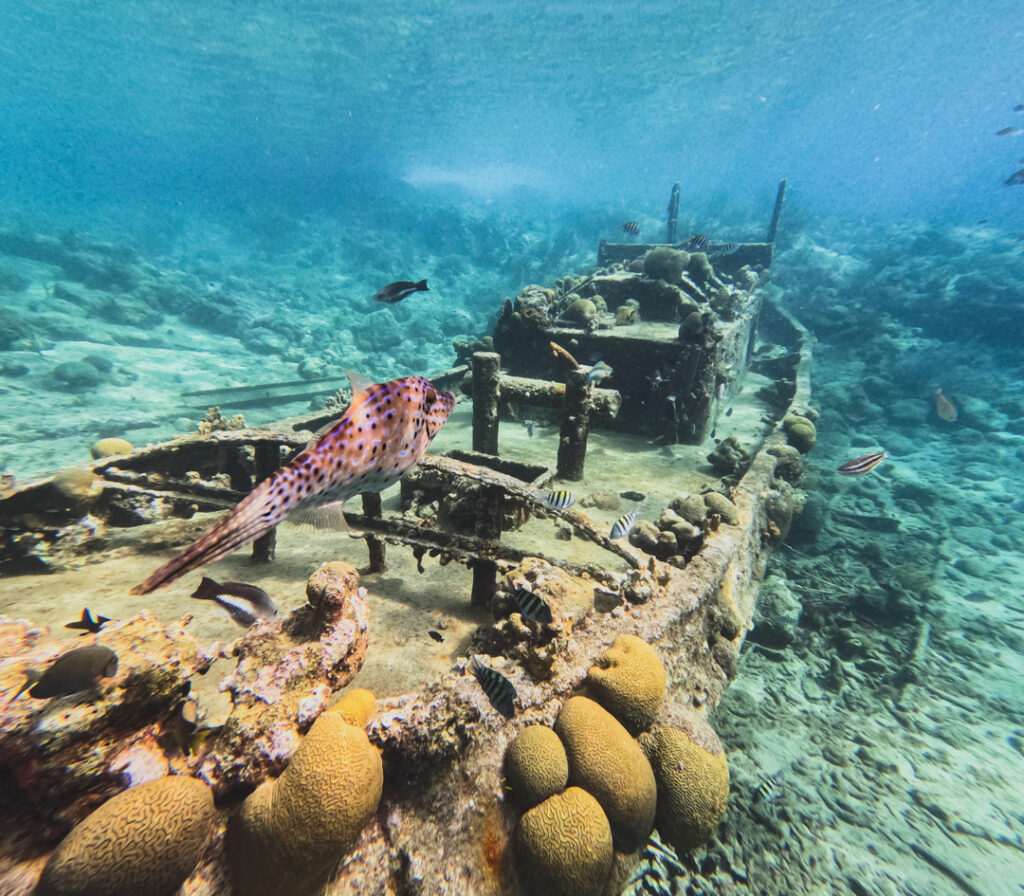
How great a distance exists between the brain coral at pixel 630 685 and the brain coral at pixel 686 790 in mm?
227

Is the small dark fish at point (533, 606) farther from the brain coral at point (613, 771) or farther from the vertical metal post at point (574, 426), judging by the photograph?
the vertical metal post at point (574, 426)

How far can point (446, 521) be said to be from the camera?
20.4 feet

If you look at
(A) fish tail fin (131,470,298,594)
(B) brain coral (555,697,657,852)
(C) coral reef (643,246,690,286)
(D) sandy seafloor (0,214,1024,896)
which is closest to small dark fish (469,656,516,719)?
(B) brain coral (555,697,657,852)

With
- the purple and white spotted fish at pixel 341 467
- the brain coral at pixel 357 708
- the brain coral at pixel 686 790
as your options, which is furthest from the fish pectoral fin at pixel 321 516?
the brain coral at pixel 686 790

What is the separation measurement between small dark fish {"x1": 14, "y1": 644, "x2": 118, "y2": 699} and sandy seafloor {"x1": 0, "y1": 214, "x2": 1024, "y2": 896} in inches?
75.5

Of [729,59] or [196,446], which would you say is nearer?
[196,446]

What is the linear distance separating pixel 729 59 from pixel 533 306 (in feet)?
201

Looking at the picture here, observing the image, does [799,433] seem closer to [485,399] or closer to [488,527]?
[485,399]

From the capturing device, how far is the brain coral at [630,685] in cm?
323

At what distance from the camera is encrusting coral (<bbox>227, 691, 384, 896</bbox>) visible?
78.2 inches

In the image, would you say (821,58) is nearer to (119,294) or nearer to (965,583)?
(965,583)

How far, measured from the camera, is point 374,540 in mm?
4957

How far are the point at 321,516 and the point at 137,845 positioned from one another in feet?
4.93

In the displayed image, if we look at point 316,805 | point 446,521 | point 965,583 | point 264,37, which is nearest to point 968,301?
point 965,583
